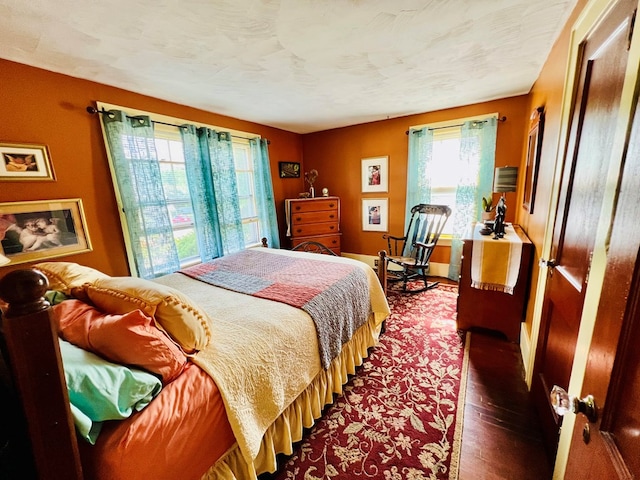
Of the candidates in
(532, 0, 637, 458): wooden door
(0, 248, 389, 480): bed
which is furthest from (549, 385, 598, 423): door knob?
(0, 248, 389, 480): bed

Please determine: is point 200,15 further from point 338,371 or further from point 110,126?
point 338,371

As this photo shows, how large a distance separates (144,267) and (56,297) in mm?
1431

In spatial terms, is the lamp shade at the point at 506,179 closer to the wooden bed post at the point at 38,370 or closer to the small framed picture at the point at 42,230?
the wooden bed post at the point at 38,370

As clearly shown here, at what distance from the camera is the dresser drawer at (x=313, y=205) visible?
3965mm

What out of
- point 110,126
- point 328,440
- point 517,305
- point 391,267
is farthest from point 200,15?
point 391,267

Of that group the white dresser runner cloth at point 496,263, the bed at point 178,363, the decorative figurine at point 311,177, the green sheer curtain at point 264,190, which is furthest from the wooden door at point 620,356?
the decorative figurine at point 311,177

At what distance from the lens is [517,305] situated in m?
2.18

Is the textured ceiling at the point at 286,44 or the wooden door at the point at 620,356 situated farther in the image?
the textured ceiling at the point at 286,44

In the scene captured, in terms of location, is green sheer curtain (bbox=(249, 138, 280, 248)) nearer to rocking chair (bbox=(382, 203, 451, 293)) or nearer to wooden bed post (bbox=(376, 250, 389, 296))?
rocking chair (bbox=(382, 203, 451, 293))

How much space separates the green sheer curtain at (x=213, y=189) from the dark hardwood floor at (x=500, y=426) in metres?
2.92

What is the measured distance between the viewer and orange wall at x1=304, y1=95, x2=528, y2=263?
122 inches

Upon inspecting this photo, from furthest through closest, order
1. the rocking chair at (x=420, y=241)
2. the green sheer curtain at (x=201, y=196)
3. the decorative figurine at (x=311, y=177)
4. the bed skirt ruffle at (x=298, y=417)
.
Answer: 1. the decorative figurine at (x=311, y=177)
2. the rocking chair at (x=420, y=241)
3. the green sheer curtain at (x=201, y=196)
4. the bed skirt ruffle at (x=298, y=417)

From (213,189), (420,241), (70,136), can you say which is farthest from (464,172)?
(70,136)

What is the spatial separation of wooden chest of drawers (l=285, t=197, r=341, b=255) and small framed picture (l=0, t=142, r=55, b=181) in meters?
2.58
